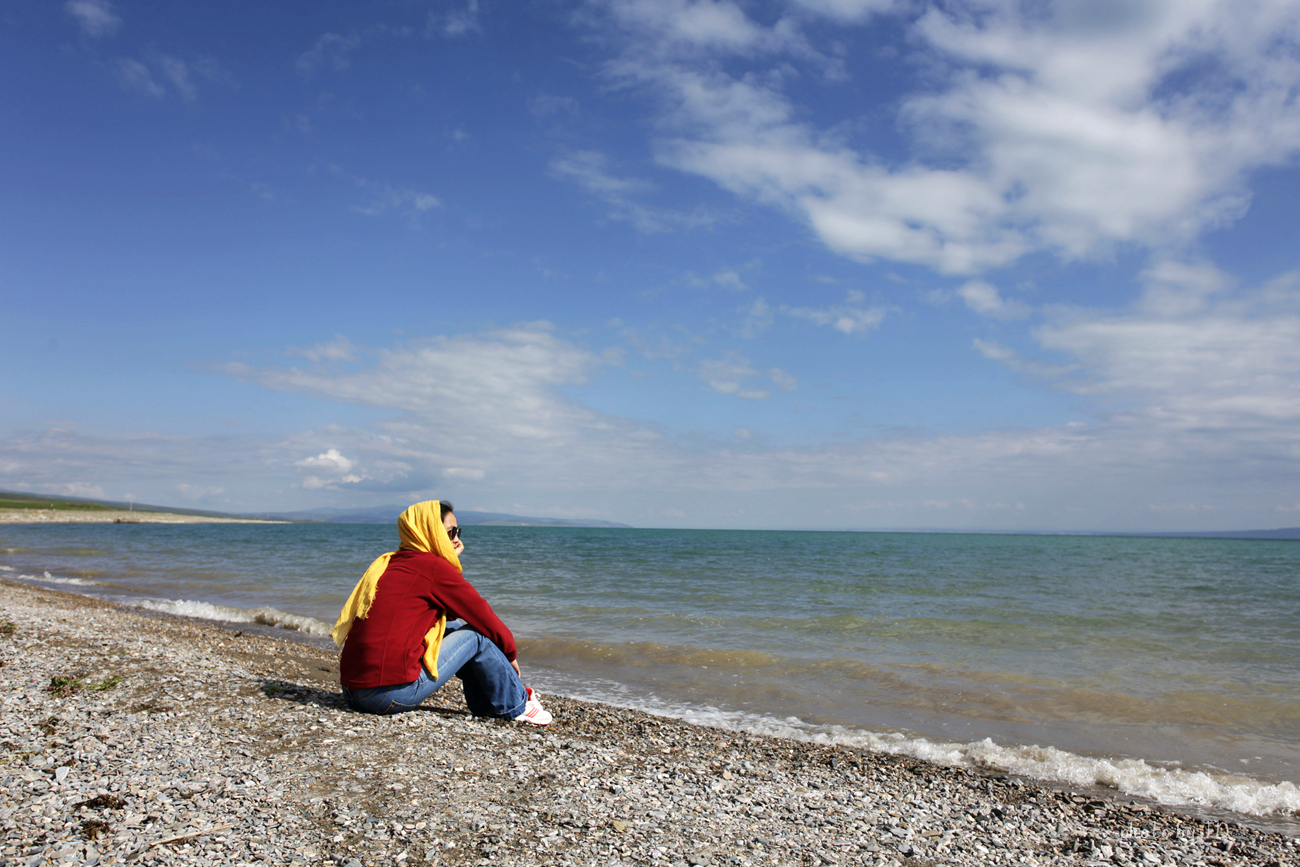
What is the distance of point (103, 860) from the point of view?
3.35 m

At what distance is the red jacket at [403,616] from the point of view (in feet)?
18.4

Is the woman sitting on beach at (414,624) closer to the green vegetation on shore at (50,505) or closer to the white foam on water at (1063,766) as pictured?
the white foam on water at (1063,766)

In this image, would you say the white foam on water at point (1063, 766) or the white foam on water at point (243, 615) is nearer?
the white foam on water at point (1063, 766)

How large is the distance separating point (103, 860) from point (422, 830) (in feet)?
5.10

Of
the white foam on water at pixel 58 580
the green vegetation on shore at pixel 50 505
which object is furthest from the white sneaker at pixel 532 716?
the green vegetation on shore at pixel 50 505

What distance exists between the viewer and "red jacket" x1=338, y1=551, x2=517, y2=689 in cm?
559

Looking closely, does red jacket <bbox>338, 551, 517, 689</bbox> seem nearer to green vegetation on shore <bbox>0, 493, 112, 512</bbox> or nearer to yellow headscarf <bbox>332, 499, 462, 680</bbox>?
yellow headscarf <bbox>332, 499, 462, 680</bbox>

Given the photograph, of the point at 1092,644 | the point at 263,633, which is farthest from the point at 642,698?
the point at 1092,644

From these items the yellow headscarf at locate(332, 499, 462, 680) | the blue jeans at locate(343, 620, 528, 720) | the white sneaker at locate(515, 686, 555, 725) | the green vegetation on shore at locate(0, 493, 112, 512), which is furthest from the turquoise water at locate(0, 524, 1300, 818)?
the green vegetation on shore at locate(0, 493, 112, 512)

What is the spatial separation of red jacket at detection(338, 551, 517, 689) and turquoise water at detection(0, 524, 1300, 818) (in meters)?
3.94

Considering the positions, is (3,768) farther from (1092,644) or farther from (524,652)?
(1092,644)

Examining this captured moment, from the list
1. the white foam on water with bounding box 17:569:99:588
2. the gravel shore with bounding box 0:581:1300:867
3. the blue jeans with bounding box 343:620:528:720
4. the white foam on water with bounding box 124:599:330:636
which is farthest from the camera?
the white foam on water with bounding box 17:569:99:588

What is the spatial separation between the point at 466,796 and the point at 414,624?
1645 millimetres

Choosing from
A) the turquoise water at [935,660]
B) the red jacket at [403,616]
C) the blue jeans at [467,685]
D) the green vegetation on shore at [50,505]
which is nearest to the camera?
the red jacket at [403,616]
